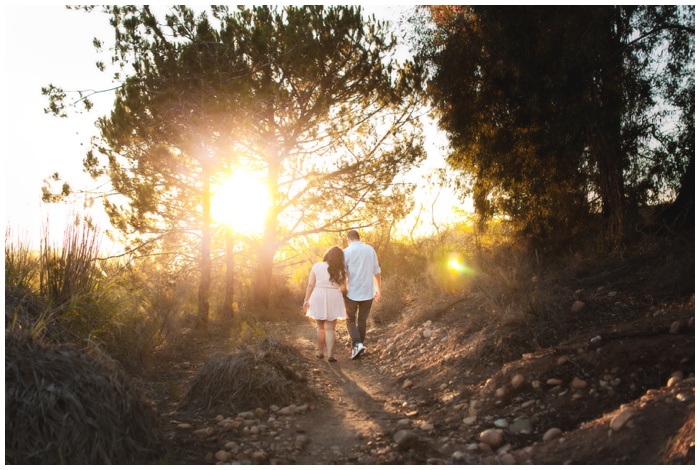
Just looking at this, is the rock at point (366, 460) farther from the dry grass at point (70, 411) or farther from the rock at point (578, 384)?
the rock at point (578, 384)

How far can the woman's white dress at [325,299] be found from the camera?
8.15m

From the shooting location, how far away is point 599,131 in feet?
28.0

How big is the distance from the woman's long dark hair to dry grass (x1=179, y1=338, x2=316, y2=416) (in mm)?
2429

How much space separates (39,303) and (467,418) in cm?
481

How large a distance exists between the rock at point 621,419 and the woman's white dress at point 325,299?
482 centimetres

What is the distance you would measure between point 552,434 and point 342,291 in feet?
15.8

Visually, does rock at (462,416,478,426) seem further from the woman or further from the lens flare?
the lens flare

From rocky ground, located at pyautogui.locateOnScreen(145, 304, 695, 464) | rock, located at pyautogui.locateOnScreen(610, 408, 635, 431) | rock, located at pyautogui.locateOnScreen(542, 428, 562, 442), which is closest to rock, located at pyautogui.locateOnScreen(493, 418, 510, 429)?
rocky ground, located at pyautogui.locateOnScreen(145, 304, 695, 464)

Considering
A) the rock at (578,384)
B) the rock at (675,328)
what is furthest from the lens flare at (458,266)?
the rock at (578,384)

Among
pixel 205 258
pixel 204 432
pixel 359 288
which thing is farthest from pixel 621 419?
pixel 205 258

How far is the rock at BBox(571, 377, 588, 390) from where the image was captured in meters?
4.81

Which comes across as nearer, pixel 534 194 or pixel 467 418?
pixel 467 418

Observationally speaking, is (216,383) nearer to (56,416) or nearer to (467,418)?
(56,416)

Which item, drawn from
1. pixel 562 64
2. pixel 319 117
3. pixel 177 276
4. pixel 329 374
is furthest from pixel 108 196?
pixel 562 64
